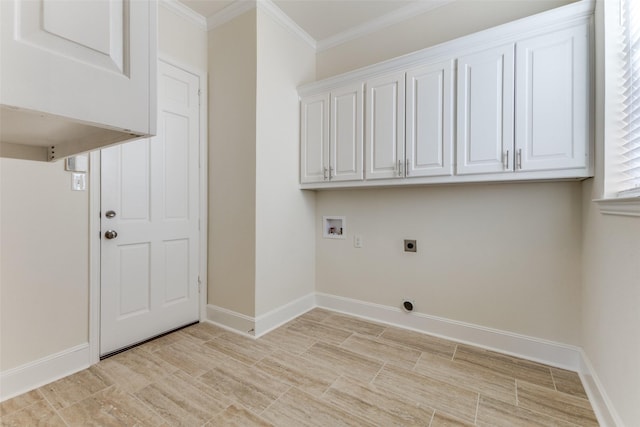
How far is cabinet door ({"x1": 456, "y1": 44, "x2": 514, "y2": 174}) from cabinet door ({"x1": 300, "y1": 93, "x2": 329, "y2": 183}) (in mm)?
1140

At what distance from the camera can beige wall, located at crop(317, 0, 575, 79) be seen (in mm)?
2166

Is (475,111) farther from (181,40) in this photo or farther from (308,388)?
(181,40)

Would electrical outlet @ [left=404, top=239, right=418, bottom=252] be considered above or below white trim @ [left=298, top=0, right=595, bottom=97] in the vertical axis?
below

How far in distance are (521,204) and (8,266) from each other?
334 cm

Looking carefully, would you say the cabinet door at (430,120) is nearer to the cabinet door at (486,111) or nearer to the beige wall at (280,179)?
the cabinet door at (486,111)

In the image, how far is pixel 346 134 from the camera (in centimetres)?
259

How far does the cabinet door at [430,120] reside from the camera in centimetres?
211

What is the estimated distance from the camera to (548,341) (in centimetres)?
204

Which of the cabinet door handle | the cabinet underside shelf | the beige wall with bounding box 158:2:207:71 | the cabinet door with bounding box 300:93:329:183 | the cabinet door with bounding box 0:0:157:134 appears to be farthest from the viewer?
the cabinet door with bounding box 300:93:329:183

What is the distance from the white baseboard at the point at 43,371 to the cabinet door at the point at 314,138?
2138mm

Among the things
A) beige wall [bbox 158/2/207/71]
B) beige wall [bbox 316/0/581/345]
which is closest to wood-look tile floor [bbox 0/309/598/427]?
beige wall [bbox 316/0/581/345]

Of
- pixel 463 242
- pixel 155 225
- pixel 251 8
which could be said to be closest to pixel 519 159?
pixel 463 242

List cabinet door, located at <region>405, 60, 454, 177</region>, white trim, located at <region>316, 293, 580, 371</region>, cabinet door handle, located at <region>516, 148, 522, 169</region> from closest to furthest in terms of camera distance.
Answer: cabinet door handle, located at <region>516, 148, 522, 169</region>, white trim, located at <region>316, 293, 580, 371</region>, cabinet door, located at <region>405, 60, 454, 177</region>

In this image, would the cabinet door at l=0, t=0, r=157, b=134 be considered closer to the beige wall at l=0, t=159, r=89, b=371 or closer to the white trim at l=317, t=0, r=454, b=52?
the beige wall at l=0, t=159, r=89, b=371
